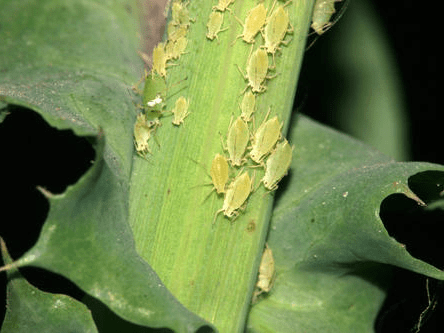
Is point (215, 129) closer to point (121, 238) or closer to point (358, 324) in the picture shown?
point (121, 238)

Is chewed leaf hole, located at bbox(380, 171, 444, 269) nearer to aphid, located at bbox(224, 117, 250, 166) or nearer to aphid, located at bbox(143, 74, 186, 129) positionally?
aphid, located at bbox(224, 117, 250, 166)

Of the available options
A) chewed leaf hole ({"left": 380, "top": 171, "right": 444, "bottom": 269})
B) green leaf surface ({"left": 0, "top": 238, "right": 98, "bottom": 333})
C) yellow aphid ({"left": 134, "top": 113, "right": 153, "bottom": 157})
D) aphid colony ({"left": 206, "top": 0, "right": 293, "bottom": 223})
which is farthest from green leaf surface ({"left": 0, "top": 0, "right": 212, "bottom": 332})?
chewed leaf hole ({"left": 380, "top": 171, "right": 444, "bottom": 269})

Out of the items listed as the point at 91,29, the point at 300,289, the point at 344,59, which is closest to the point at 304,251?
the point at 300,289

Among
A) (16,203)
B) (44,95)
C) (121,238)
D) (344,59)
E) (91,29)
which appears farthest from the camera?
(344,59)

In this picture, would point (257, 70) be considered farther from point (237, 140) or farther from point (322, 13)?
point (322, 13)

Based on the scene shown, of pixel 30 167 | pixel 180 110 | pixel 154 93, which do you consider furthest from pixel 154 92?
pixel 30 167

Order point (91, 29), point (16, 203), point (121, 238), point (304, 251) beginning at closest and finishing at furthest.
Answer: point (121, 238) < point (304, 251) < point (16, 203) < point (91, 29)
